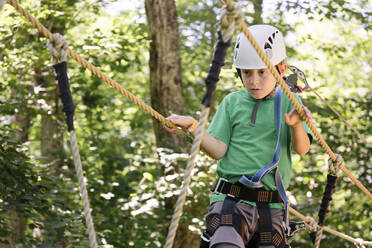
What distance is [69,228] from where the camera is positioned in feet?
12.7

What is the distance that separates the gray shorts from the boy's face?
1.74 ft

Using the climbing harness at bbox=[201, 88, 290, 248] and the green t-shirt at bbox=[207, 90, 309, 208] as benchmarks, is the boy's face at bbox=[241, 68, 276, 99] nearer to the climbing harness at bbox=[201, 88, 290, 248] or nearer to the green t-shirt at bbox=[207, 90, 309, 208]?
the green t-shirt at bbox=[207, 90, 309, 208]

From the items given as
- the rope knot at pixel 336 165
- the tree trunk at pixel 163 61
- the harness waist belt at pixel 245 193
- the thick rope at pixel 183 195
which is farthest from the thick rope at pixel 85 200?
the tree trunk at pixel 163 61

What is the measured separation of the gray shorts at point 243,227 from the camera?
6.68 ft

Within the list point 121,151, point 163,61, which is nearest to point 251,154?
point 163,61

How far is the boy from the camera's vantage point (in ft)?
7.02

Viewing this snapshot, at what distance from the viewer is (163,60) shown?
5.31 meters

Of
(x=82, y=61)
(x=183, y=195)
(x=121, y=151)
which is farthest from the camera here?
(x=121, y=151)

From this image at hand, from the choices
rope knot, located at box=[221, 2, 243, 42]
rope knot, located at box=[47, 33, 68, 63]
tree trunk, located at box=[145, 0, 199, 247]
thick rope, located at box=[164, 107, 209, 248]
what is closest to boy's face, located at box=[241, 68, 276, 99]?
rope knot, located at box=[221, 2, 243, 42]

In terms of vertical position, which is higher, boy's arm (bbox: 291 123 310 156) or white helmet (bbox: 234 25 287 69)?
white helmet (bbox: 234 25 287 69)

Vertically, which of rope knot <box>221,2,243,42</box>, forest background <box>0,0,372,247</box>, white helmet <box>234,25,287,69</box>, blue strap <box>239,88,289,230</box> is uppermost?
rope knot <box>221,2,243,42</box>

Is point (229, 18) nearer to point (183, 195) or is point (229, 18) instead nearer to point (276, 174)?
point (183, 195)

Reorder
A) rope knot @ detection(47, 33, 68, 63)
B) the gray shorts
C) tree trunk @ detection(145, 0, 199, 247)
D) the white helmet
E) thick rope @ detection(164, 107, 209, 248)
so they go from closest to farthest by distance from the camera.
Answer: thick rope @ detection(164, 107, 209, 248) → rope knot @ detection(47, 33, 68, 63) → the gray shorts → the white helmet → tree trunk @ detection(145, 0, 199, 247)

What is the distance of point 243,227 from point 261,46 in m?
0.86
